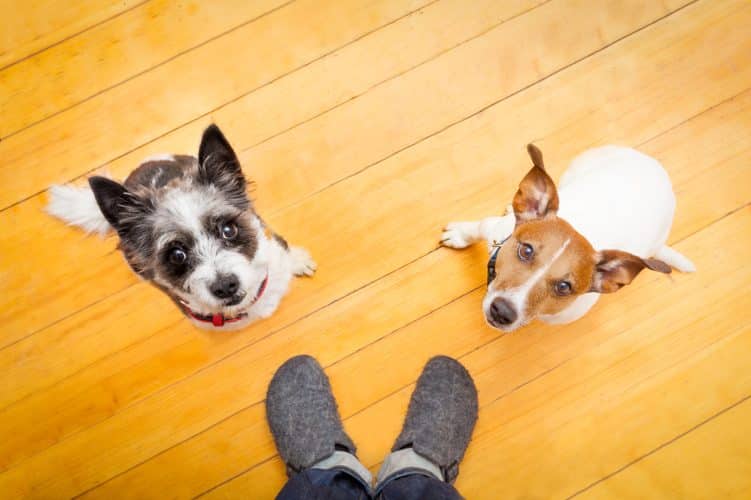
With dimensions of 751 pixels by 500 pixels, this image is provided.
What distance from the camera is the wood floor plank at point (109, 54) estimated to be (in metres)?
2.47

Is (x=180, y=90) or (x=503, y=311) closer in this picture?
(x=503, y=311)

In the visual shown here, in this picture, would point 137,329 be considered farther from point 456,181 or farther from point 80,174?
point 456,181

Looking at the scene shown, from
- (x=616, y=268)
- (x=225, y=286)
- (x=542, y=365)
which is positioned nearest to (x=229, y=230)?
(x=225, y=286)

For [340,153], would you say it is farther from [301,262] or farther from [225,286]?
[225,286]

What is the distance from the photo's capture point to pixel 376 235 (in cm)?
241

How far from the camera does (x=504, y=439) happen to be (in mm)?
2334

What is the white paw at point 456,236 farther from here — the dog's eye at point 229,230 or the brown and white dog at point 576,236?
the dog's eye at point 229,230

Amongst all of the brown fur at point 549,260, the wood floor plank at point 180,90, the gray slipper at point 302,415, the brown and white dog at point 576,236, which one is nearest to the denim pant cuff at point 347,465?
the gray slipper at point 302,415

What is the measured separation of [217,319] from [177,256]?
384 mm

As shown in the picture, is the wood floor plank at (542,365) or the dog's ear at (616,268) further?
the wood floor plank at (542,365)

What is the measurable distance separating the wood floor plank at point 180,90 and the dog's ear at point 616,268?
155 cm

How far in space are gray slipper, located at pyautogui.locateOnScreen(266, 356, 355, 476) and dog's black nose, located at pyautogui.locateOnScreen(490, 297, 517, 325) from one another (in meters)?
0.92

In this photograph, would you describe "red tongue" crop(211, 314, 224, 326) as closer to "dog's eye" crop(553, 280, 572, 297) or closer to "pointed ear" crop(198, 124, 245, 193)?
"pointed ear" crop(198, 124, 245, 193)

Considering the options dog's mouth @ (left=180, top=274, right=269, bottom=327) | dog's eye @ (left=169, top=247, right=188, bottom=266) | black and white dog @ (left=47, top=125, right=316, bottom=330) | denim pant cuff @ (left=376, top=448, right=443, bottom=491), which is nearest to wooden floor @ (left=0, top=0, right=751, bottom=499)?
denim pant cuff @ (left=376, top=448, right=443, bottom=491)
